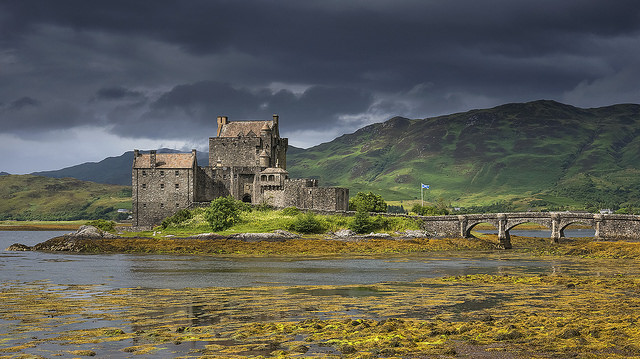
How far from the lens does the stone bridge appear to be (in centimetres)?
8638

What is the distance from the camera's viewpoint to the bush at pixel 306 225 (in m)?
91.7

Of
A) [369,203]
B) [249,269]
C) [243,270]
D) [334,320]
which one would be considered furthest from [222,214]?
[334,320]

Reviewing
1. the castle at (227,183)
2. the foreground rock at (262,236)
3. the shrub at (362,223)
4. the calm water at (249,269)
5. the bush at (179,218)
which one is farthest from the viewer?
the castle at (227,183)

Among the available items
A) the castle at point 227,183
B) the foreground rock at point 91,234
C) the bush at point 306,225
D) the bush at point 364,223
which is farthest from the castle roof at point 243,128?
the foreground rock at point 91,234

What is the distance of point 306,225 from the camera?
91.8 metres

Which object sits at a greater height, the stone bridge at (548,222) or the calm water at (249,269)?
the stone bridge at (548,222)

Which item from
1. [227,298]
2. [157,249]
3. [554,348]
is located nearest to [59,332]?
[227,298]

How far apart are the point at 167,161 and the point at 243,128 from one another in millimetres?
16018

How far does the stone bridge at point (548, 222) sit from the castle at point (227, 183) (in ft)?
56.6

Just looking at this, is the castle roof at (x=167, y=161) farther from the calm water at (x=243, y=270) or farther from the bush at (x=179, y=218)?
the calm water at (x=243, y=270)

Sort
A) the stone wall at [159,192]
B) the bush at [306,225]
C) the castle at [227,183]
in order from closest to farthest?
the bush at [306,225]
the castle at [227,183]
the stone wall at [159,192]

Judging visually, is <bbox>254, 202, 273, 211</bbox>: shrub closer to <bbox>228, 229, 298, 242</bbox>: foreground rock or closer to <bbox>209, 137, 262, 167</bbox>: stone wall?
<bbox>209, 137, 262, 167</bbox>: stone wall

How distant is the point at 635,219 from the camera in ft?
281

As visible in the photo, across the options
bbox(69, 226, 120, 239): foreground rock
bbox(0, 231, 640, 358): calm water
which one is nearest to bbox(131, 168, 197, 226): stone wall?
bbox(69, 226, 120, 239): foreground rock
